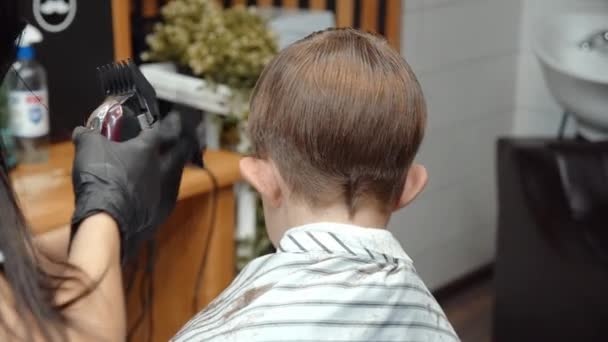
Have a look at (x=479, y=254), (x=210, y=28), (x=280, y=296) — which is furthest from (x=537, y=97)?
(x=280, y=296)

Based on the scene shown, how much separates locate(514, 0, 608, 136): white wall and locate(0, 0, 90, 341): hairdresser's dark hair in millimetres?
2561

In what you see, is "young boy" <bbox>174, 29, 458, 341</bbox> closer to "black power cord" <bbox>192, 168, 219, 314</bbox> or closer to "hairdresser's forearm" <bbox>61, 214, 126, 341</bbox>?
"hairdresser's forearm" <bbox>61, 214, 126, 341</bbox>

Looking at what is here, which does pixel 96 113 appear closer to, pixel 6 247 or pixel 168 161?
pixel 168 161

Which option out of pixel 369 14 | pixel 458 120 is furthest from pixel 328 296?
pixel 458 120

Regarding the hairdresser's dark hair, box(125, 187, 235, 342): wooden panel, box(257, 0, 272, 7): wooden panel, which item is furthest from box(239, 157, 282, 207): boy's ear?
box(257, 0, 272, 7): wooden panel

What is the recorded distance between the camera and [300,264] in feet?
3.57

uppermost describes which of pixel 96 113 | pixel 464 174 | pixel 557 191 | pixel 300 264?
pixel 96 113

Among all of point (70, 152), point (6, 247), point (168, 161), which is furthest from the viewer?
point (70, 152)

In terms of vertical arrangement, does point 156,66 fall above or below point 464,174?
above

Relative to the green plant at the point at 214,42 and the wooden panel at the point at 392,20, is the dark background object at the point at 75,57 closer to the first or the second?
the green plant at the point at 214,42

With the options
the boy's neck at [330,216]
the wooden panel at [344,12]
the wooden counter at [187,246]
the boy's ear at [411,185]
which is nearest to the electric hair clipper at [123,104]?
the boy's neck at [330,216]

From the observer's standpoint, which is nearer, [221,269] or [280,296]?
[280,296]

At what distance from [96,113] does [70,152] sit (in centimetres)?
70

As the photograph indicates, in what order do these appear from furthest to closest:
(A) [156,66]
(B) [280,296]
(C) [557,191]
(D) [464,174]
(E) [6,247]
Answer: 1. (D) [464,174]
2. (C) [557,191]
3. (A) [156,66]
4. (B) [280,296]
5. (E) [6,247]
